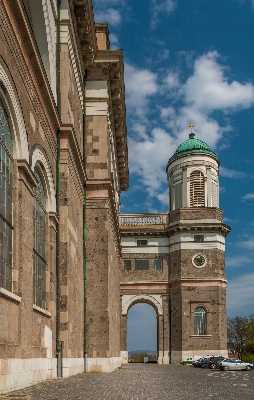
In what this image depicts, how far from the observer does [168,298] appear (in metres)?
58.5

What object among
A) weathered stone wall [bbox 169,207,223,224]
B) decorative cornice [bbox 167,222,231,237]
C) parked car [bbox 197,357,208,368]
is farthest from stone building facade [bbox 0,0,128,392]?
decorative cornice [bbox 167,222,231,237]

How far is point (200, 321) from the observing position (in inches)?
2216

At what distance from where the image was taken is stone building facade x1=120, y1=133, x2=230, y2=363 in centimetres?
5616

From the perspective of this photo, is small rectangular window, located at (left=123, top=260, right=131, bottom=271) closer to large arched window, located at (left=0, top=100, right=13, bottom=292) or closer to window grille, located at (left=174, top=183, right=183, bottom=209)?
window grille, located at (left=174, top=183, right=183, bottom=209)

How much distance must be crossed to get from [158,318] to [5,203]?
1788 inches

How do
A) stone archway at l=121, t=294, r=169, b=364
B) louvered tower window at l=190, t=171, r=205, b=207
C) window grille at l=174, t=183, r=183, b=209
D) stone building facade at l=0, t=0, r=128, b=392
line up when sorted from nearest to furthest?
stone building facade at l=0, t=0, r=128, b=392 → stone archway at l=121, t=294, r=169, b=364 → louvered tower window at l=190, t=171, r=205, b=207 → window grille at l=174, t=183, r=183, b=209

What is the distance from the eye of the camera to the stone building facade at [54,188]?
15.2 meters

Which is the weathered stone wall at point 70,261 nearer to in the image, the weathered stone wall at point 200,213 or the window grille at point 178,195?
the weathered stone wall at point 200,213

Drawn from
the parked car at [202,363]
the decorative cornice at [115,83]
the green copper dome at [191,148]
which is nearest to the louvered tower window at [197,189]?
the green copper dome at [191,148]

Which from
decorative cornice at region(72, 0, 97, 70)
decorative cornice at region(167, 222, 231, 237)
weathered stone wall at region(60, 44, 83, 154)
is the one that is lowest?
decorative cornice at region(167, 222, 231, 237)

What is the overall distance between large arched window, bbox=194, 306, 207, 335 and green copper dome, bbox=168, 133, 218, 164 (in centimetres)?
1529

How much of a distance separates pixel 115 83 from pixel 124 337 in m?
31.9

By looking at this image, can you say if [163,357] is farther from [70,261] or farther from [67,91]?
[67,91]

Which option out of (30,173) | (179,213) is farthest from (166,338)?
(30,173)
